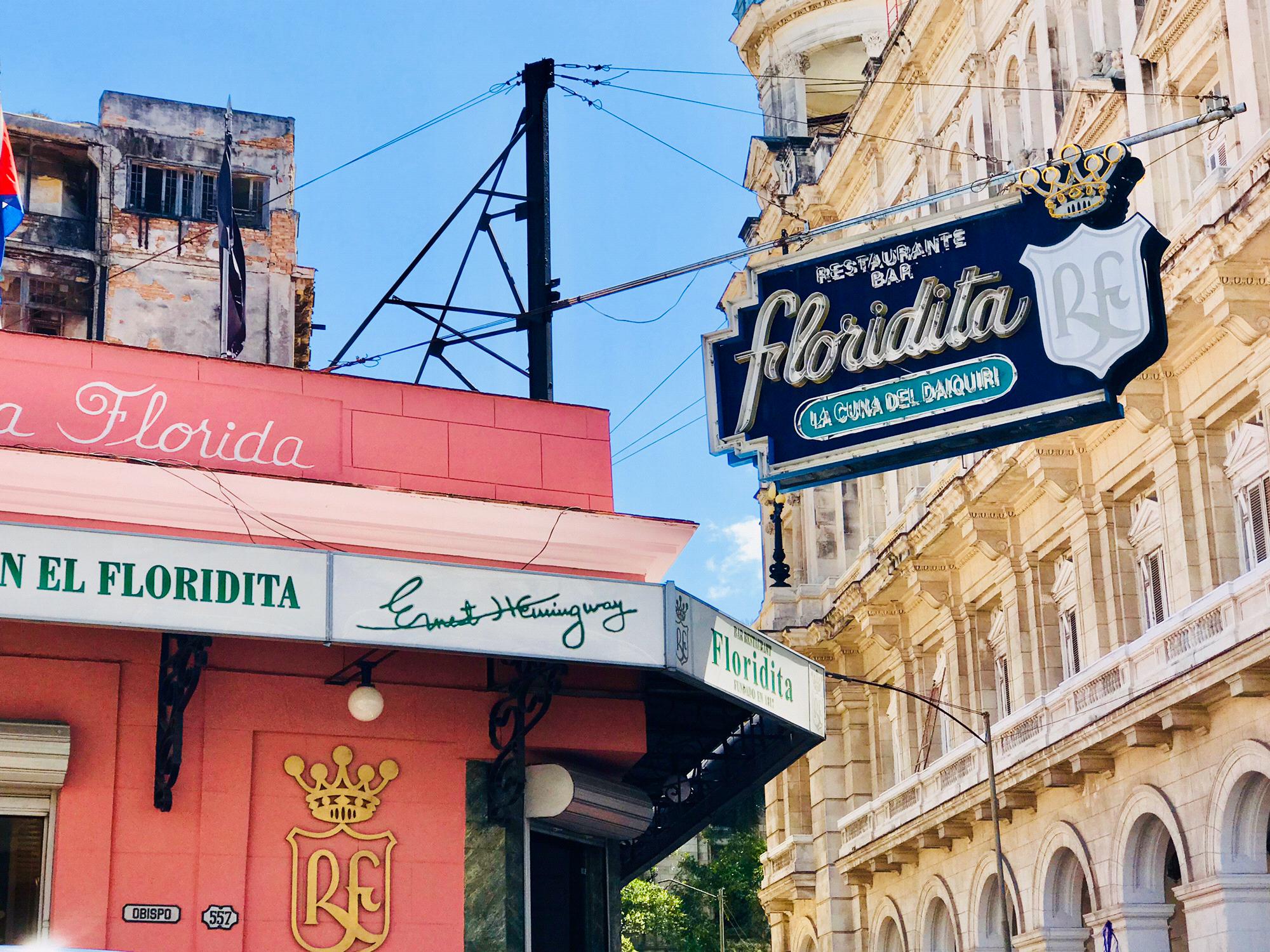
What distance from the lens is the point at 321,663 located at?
15797 millimetres

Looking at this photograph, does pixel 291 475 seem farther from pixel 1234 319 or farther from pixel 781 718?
pixel 1234 319

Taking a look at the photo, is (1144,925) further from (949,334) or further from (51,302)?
(51,302)

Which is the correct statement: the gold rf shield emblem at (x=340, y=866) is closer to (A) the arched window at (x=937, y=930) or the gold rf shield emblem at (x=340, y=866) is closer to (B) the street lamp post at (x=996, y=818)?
(B) the street lamp post at (x=996, y=818)

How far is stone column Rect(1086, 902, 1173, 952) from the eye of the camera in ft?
100

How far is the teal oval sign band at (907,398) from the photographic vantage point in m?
16.9

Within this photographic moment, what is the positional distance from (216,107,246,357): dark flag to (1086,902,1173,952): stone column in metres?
17.2

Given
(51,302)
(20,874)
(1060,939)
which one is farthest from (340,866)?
(51,302)

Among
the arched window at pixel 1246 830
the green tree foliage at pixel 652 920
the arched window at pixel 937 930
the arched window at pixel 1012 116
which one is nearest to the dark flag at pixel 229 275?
the arched window at pixel 1246 830

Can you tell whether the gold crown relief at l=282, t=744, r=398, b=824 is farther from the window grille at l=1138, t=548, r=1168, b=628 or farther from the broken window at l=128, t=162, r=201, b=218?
the broken window at l=128, t=162, r=201, b=218

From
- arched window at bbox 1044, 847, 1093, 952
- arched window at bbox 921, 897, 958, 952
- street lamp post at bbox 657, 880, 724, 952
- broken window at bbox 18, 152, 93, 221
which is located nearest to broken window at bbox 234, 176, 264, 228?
broken window at bbox 18, 152, 93, 221

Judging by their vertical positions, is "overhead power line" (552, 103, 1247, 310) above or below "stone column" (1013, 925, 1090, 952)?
above

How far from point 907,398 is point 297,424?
5.62 m
